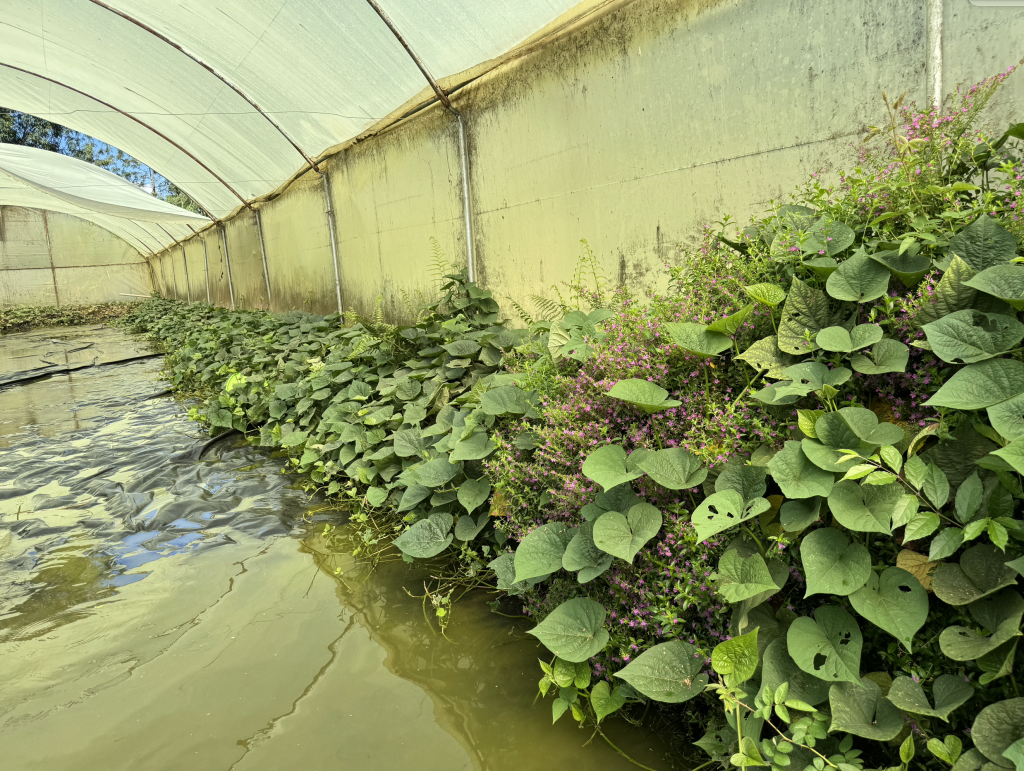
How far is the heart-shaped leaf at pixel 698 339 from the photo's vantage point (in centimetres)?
198

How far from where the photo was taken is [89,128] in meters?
10.0

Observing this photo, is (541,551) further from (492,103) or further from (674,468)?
(492,103)

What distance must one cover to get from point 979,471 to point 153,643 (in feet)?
9.76

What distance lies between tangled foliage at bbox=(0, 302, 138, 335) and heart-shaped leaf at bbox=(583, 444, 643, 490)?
72.5 ft

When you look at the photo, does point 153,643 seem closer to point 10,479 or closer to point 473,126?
point 10,479

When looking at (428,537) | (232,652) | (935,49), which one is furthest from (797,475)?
(232,652)

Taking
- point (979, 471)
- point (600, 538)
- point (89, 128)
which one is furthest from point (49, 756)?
point (89, 128)

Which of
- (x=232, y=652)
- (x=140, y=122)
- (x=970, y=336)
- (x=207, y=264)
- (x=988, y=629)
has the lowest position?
(x=232, y=652)

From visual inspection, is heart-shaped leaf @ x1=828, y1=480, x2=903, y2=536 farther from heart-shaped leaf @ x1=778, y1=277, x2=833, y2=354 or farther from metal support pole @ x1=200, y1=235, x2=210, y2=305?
metal support pole @ x1=200, y1=235, x2=210, y2=305

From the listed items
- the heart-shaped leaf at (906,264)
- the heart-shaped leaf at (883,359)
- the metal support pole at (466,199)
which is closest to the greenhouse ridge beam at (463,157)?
the metal support pole at (466,199)

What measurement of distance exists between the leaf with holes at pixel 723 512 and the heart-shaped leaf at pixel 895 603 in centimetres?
29

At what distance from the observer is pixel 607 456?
200cm

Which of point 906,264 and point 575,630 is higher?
point 906,264

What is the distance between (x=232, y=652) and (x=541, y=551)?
1.38 m
